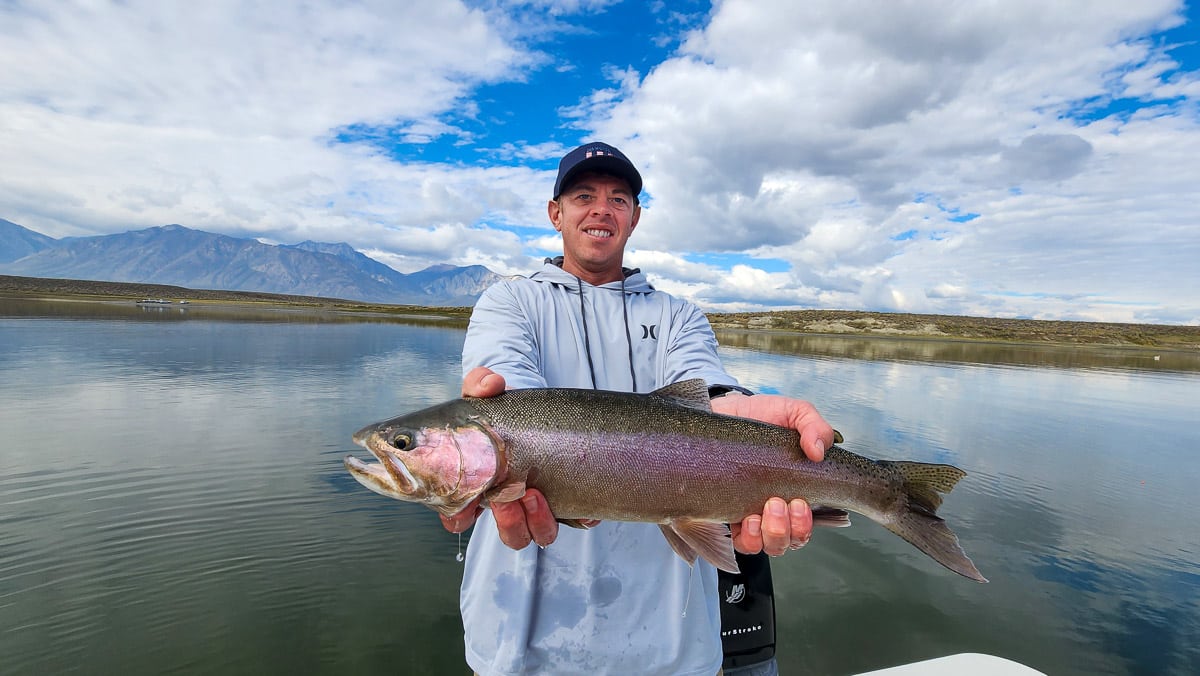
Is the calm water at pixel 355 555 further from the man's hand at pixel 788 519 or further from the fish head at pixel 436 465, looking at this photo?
the fish head at pixel 436 465

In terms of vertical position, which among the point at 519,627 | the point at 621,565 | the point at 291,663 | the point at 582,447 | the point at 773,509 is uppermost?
the point at 582,447

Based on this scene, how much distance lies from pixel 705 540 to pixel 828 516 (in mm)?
797

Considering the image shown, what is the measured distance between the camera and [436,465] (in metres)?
2.62

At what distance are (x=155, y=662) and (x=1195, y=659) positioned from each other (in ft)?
40.3

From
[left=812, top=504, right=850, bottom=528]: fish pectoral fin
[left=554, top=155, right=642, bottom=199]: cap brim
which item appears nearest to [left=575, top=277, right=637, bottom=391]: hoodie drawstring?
[left=554, top=155, right=642, bottom=199]: cap brim

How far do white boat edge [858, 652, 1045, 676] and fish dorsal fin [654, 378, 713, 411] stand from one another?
357cm

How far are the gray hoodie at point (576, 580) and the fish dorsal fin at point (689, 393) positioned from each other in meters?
0.32

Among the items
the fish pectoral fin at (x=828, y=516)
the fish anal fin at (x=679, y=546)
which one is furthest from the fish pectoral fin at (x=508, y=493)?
the fish pectoral fin at (x=828, y=516)

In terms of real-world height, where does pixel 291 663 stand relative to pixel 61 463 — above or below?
below

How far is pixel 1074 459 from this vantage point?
13977 millimetres

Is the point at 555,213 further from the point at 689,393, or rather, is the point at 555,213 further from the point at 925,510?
the point at 925,510

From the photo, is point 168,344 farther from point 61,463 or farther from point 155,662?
point 155,662

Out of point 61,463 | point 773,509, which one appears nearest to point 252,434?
point 61,463

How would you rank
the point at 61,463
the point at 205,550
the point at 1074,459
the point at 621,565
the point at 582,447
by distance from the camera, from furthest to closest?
the point at 1074,459, the point at 61,463, the point at 205,550, the point at 621,565, the point at 582,447
